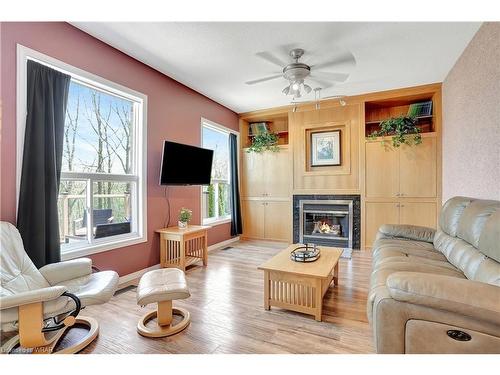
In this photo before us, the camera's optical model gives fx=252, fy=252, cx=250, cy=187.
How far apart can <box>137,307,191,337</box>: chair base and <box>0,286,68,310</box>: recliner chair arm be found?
662mm

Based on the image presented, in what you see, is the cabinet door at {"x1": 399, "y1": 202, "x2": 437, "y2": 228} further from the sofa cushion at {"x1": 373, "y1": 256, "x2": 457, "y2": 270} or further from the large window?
the large window

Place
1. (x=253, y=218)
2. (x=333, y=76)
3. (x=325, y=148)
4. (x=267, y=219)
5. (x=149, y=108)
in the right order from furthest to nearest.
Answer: (x=253, y=218) < (x=267, y=219) < (x=325, y=148) < (x=333, y=76) < (x=149, y=108)

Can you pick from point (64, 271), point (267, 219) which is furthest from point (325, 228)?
point (64, 271)

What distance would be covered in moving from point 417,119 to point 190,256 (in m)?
4.25

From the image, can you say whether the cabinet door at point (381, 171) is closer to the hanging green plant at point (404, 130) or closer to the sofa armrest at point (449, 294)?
the hanging green plant at point (404, 130)

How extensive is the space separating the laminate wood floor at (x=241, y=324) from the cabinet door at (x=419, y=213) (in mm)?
1721

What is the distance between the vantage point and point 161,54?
9.71 ft

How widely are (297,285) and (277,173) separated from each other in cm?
318

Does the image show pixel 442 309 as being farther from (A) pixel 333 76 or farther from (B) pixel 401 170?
(B) pixel 401 170

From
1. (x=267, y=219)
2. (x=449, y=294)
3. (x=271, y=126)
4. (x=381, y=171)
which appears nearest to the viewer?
(x=449, y=294)

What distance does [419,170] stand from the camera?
409 centimetres

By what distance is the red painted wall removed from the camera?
204cm

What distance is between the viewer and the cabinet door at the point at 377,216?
4.25 m

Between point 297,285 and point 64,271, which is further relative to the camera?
point 297,285
